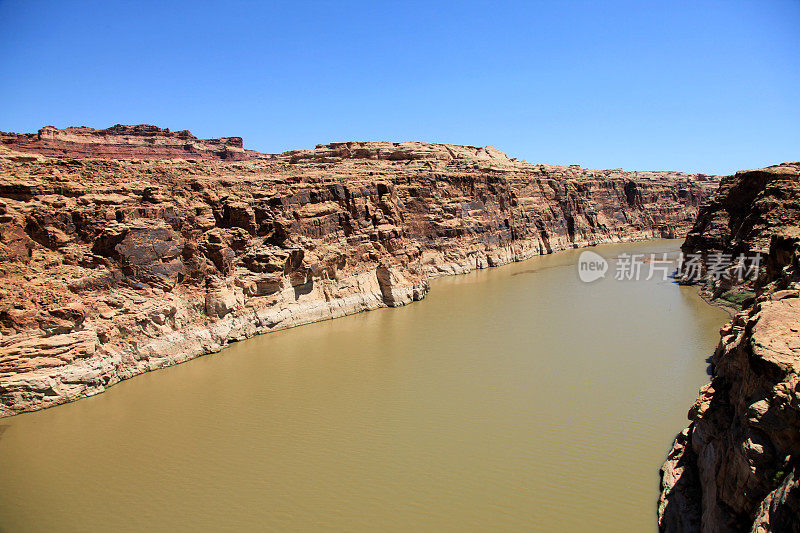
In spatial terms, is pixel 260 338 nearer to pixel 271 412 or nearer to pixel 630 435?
pixel 271 412

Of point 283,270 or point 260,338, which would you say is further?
point 283,270

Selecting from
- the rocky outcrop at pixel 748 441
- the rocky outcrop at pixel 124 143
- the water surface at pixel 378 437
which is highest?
the rocky outcrop at pixel 124 143

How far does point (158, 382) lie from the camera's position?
15711mm

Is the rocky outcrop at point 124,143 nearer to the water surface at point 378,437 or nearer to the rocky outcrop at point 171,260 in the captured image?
the rocky outcrop at point 171,260

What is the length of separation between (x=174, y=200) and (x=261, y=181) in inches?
208

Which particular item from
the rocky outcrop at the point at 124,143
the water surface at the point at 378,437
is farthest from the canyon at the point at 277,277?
the rocky outcrop at the point at 124,143

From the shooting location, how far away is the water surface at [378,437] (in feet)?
28.8

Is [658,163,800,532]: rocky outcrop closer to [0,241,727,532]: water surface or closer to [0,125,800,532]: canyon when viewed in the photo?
[0,125,800,532]: canyon

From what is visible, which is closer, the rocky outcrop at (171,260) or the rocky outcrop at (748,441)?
the rocky outcrop at (748,441)

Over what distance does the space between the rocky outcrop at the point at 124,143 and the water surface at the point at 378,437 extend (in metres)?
43.7

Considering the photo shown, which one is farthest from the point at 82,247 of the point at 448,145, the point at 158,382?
the point at 448,145

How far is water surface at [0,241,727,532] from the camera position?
8789 mm

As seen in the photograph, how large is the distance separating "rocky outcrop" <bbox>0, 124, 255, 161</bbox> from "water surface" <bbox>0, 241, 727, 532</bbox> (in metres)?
43.7

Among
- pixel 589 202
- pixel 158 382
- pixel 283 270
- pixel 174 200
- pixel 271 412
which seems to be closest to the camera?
pixel 271 412
